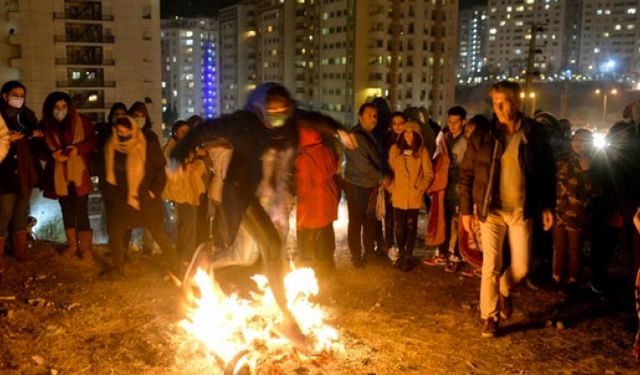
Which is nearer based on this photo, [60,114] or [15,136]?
[15,136]

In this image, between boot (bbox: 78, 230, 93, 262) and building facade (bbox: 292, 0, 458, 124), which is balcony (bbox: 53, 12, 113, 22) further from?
boot (bbox: 78, 230, 93, 262)

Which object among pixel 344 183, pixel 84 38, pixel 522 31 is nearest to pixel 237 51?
pixel 84 38

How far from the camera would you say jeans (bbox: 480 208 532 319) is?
5.74m

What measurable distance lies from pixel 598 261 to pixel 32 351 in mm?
6420

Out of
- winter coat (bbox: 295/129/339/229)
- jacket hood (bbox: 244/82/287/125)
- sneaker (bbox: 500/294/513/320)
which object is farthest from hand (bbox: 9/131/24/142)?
sneaker (bbox: 500/294/513/320)

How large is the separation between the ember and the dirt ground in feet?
0.52

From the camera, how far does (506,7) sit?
620 feet

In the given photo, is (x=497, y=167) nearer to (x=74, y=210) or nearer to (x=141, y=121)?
(x=141, y=121)

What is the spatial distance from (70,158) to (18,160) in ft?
1.98

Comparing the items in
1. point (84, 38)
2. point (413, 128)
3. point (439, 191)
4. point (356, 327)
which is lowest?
point (356, 327)

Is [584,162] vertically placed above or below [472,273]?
above

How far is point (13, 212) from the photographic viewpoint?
780 centimetres

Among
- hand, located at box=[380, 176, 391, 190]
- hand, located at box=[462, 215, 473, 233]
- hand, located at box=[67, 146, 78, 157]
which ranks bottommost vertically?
hand, located at box=[462, 215, 473, 233]

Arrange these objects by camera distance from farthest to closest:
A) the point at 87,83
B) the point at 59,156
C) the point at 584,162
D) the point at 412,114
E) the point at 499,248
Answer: the point at 87,83
the point at 412,114
the point at 59,156
the point at 584,162
the point at 499,248
